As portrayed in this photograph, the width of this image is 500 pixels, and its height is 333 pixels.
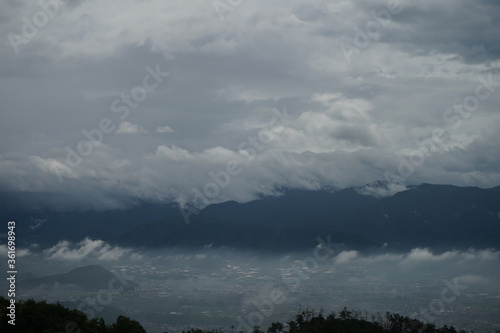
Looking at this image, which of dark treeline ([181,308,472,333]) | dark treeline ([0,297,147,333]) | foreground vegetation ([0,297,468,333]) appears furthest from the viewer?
dark treeline ([181,308,472,333])

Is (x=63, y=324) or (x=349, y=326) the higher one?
(x=63, y=324)

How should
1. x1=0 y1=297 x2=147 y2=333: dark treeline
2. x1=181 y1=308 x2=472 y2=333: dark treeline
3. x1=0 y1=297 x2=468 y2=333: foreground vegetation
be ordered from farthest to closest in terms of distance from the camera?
1. x1=181 y1=308 x2=472 y2=333: dark treeline
2. x1=0 y1=297 x2=468 y2=333: foreground vegetation
3. x1=0 y1=297 x2=147 y2=333: dark treeline

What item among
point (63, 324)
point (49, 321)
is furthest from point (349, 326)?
point (49, 321)

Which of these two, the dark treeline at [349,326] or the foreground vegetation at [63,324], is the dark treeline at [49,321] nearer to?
the foreground vegetation at [63,324]

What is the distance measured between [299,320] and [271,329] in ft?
25.8

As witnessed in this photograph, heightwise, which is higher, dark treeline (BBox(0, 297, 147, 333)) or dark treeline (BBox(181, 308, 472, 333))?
dark treeline (BBox(0, 297, 147, 333))

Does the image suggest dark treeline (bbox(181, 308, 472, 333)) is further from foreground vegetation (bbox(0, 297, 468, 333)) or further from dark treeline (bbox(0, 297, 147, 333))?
dark treeline (bbox(0, 297, 147, 333))

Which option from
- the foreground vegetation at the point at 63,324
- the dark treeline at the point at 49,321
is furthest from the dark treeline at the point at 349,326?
the dark treeline at the point at 49,321

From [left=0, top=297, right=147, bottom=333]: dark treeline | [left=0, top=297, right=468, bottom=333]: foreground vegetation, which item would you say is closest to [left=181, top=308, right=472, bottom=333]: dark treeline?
[left=0, top=297, right=468, bottom=333]: foreground vegetation

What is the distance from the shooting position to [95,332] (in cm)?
7375

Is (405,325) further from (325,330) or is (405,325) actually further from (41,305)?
(41,305)

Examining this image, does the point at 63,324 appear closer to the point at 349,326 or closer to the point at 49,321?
the point at 49,321

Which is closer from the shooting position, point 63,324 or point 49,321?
point 49,321

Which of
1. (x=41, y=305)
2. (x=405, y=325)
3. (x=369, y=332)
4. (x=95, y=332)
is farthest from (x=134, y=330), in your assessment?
(x=405, y=325)
